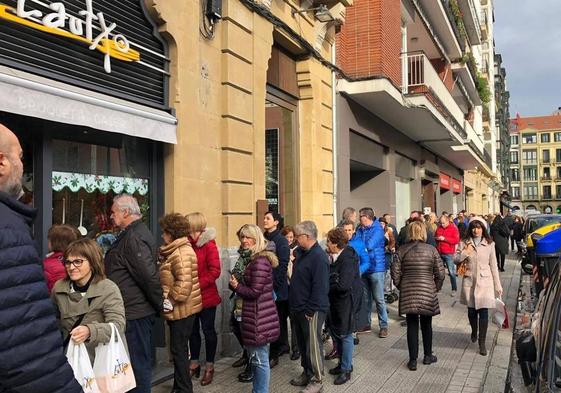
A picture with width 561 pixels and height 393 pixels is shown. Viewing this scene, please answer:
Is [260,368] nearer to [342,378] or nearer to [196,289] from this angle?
[196,289]

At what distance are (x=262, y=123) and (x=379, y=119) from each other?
7818mm

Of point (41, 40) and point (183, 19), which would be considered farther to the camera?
point (183, 19)

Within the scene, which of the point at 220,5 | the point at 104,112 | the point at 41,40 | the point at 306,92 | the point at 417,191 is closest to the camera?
the point at 41,40

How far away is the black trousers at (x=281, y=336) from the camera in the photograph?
643cm

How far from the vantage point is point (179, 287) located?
4.86m

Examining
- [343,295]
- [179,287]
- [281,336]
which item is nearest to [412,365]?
[343,295]

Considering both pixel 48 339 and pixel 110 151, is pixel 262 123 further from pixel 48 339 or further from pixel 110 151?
pixel 48 339

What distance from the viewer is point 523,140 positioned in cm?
11331

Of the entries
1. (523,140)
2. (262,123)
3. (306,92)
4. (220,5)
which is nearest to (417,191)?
(306,92)

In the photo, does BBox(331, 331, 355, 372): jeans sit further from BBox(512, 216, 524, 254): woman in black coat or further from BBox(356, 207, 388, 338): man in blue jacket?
BBox(512, 216, 524, 254): woman in black coat

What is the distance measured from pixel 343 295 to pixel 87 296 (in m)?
3.02

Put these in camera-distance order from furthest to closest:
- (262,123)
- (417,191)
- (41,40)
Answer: (417,191)
(262,123)
(41,40)

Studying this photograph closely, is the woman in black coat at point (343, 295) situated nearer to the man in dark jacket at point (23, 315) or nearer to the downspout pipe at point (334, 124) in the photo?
the man in dark jacket at point (23, 315)

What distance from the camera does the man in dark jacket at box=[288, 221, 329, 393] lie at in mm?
5152
